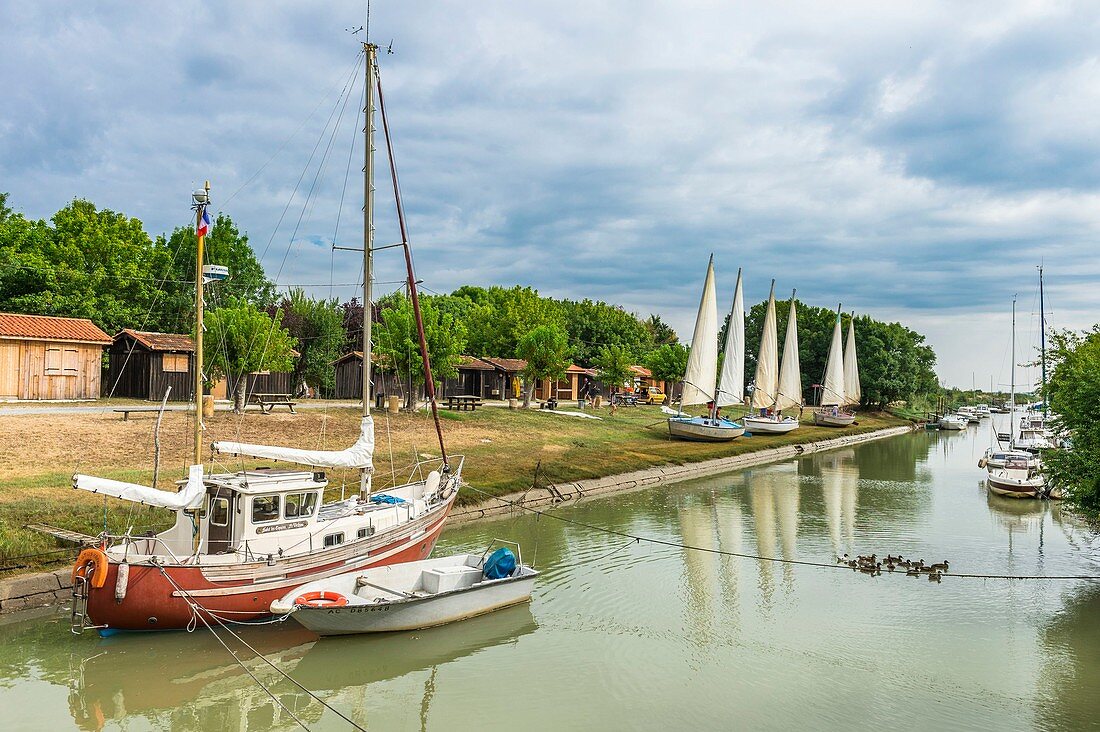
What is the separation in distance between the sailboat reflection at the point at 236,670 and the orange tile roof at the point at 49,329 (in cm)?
3190

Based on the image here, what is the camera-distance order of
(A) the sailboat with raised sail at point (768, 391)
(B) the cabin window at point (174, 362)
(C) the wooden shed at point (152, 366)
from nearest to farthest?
(C) the wooden shed at point (152, 366) → (B) the cabin window at point (174, 362) → (A) the sailboat with raised sail at point (768, 391)

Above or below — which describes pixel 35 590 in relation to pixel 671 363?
below

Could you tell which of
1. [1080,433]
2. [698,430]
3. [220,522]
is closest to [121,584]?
[220,522]

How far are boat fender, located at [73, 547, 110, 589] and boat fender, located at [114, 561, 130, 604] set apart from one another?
0.25 metres

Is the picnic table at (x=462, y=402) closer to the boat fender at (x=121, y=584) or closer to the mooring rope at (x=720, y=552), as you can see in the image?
the mooring rope at (x=720, y=552)

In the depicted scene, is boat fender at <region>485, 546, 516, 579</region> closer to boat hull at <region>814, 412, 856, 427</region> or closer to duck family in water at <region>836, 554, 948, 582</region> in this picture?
duck family in water at <region>836, 554, 948, 582</region>

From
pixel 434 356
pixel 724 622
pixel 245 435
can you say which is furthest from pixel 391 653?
pixel 434 356

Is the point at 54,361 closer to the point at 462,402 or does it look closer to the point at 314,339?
the point at 314,339

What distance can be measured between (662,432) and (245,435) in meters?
31.7

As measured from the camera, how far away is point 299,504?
18.3 meters

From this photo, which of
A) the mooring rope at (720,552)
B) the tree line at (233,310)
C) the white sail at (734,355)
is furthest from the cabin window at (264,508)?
the white sail at (734,355)

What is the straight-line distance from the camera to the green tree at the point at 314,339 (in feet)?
185

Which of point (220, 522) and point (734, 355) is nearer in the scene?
point (220, 522)

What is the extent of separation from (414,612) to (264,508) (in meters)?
4.15
